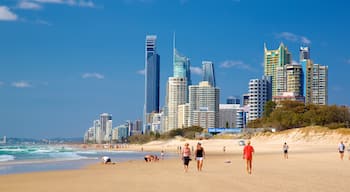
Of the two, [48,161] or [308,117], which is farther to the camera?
[308,117]

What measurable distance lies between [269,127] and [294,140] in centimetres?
3106

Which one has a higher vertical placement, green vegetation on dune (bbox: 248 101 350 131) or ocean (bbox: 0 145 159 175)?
green vegetation on dune (bbox: 248 101 350 131)

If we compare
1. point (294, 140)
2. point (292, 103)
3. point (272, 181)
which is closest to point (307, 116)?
point (292, 103)

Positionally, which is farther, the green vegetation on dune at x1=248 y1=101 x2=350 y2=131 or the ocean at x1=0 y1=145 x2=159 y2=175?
the green vegetation on dune at x1=248 y1=101 x2=350 y2=131

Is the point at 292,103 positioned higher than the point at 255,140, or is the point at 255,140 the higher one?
the point at 292,103

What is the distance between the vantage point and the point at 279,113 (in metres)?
112

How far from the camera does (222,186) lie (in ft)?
48.8

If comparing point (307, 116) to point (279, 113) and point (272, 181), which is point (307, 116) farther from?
point (272, 181)

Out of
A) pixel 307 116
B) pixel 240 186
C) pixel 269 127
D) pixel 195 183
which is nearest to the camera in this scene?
pixel 240 186

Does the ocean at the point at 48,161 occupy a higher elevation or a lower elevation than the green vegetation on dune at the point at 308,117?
lower

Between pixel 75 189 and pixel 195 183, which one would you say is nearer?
pixel 75 189

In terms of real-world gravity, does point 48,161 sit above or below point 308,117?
below

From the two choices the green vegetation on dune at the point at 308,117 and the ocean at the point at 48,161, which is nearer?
the ocean at the point at 48,161

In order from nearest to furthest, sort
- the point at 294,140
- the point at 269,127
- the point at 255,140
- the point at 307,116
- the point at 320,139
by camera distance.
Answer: the point at 320,139 < the point at 294,140 < the point at 255,140 < the point at 307,116 < the point at 269,127
